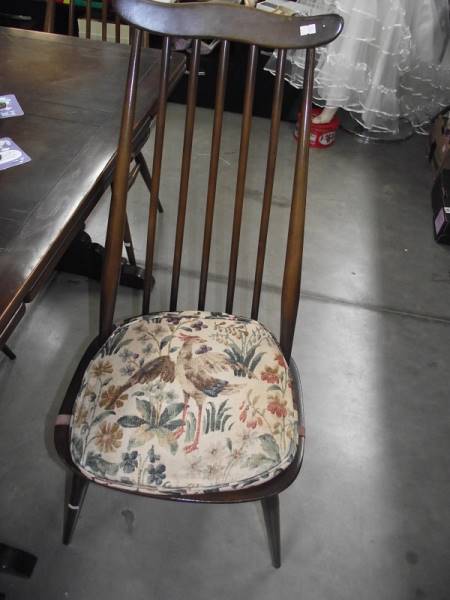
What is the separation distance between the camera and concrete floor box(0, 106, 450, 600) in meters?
1.05

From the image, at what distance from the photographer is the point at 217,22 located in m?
0.75

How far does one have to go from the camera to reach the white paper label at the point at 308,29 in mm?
719

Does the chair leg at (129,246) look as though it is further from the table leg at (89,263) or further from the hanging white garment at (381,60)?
the hanging white garment at (381,60)

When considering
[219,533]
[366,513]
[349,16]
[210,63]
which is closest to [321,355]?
[366,513]

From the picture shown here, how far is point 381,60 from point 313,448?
1.69m

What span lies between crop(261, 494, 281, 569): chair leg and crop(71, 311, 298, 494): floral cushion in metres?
0.16

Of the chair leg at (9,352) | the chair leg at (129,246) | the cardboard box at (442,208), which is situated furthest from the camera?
the cardboard box at (442,208)

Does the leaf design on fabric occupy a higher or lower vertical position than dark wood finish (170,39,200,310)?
lower

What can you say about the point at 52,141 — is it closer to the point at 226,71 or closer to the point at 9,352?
the point at 226,71

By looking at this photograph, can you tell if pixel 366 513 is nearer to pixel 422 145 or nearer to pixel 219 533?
pixel 219 533

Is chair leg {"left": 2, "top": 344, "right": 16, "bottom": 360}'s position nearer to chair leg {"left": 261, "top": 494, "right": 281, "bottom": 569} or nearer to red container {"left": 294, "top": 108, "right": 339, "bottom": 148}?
chair leg {"left": 261, "top": 494, "right": 281, "bottom": 569}

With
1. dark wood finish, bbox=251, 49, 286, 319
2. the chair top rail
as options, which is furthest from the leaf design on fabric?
the chair top rail

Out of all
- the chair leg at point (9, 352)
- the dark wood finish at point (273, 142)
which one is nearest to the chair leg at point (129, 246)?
the chair leg at point (9, 352)

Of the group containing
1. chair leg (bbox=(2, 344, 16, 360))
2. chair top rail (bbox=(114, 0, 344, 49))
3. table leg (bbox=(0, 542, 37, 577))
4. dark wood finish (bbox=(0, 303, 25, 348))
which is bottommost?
table leg (bbox=(0, 542, 37, 577))
